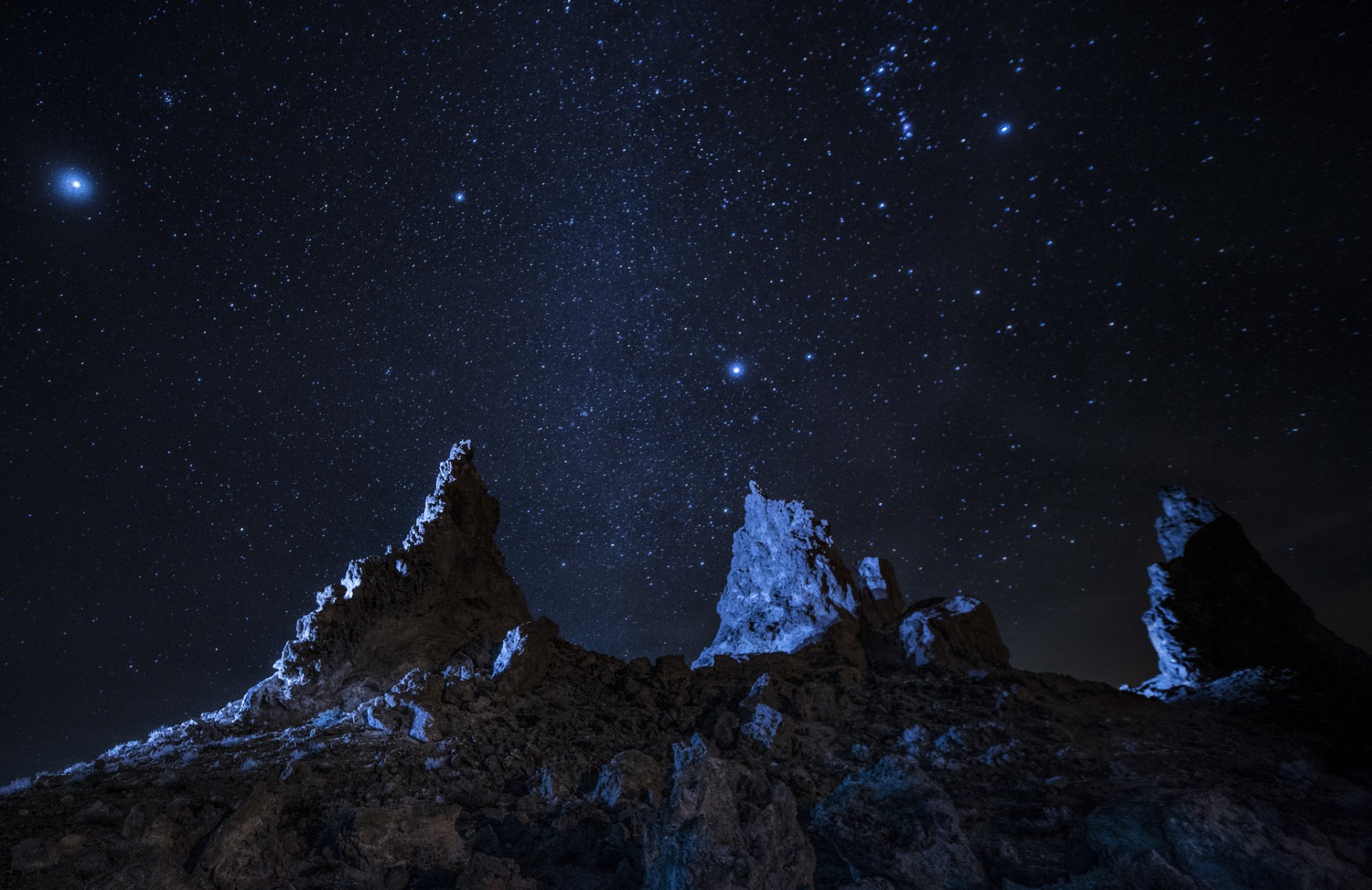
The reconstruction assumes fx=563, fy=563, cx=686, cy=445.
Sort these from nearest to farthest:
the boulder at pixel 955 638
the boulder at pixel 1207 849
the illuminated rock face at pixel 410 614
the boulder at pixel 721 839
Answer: the boulder at pixel 1207 849 → the boulder at pixel 721 839 → the illuminated rock face at pixel 410 614 → the boulder at pixel 955 638

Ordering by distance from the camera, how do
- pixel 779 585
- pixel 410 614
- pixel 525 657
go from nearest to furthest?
pixel 525 657 < pixel 410 614 < pixel 779 585

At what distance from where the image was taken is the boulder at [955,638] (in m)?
16.2

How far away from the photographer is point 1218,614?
832 inches

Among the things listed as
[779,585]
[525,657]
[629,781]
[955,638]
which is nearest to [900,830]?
[629,781]

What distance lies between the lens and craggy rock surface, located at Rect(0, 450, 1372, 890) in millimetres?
7348

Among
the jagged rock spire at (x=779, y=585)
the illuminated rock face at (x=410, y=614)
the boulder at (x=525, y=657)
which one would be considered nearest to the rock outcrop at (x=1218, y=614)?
the jagged rock spire at (x=779, y=585)

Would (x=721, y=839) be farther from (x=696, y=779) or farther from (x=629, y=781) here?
(x=629, y=781)

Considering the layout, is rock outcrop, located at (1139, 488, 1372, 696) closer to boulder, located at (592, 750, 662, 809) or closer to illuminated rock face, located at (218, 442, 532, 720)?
boulder, located at (592, 750, 662, 809)

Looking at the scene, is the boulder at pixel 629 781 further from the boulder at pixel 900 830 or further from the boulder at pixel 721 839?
the boulder at pixel 900 830

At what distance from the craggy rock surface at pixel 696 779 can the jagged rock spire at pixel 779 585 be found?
259 cm

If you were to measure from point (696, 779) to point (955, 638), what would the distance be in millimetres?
11818

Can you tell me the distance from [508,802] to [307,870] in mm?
3081

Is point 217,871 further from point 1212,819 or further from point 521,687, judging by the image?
point 1212,819

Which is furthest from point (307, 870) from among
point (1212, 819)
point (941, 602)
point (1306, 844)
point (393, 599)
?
point (941, 602)
